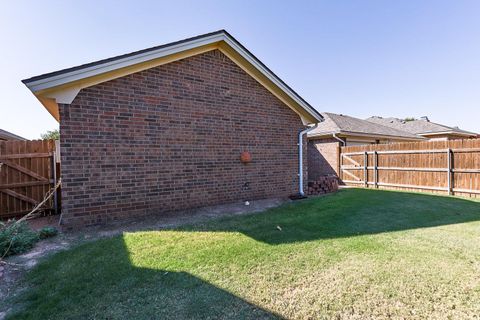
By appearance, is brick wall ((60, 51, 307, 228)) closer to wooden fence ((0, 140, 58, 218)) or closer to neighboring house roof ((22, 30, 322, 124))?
neighboring house roof ((22, 30, 322, 124))

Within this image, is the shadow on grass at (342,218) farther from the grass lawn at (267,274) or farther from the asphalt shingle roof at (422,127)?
the asphalt shingle roof at (422,127)

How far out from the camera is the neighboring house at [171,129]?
16.1 ft

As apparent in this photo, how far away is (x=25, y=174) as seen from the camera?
630 cm

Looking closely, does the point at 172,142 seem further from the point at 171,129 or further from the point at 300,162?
the point at 300,162

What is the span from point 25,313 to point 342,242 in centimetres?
→ 433

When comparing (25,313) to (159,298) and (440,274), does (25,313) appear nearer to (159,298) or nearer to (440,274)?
(159,298)

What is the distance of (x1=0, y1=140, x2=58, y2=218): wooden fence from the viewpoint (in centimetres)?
607

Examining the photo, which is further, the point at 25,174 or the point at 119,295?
the point at 25,174

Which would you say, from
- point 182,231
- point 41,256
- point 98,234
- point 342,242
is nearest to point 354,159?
point 342,242

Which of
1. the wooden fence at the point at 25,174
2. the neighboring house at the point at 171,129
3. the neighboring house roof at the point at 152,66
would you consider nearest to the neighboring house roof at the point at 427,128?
the neighboring house roof at the point at 152,66

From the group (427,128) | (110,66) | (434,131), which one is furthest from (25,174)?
(427,128)

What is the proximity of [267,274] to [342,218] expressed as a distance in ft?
11.0

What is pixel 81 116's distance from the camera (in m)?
4.93

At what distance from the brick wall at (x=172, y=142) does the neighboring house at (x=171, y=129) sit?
22mm
